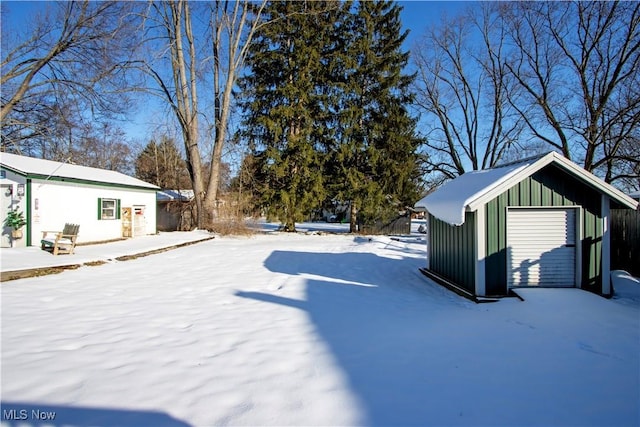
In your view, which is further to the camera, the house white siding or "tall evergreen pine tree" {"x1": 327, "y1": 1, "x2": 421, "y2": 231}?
"tall evergreen pine tree" {"x1": 327, "y1": 1, "x2": 421, "y2": 231}

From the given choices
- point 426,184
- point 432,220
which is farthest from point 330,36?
point 432,220

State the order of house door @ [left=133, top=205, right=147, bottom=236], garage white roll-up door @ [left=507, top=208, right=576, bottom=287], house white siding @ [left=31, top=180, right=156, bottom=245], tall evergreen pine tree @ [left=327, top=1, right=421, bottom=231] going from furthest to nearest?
tall evergreen pine tree @ [left=327, top=1, right=421, bottom=231], house door @ [left=133, top=205, right=147, bottom=236], house white siding @ [left=31, top=180, right=156, bottom=245], garage white roll-up door @ [left=507, top=208, right=576, bottom=287]

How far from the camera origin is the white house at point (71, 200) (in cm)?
1246

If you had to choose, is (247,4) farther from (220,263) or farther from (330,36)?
(220,263)

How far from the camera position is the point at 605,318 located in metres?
5.42

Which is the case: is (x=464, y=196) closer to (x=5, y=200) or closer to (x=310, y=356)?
(x=310, y=356)

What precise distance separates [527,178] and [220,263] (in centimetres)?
851

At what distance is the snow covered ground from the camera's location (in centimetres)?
284

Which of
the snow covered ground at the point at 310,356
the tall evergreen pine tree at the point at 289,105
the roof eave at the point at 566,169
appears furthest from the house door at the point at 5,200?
the roof eave at the point at 566,169

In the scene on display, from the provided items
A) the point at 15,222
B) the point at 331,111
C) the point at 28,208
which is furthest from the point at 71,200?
the point at 331,111

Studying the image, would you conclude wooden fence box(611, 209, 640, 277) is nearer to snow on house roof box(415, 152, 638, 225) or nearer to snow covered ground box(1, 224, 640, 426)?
snow covered ground box(1, 224, 640, 426)

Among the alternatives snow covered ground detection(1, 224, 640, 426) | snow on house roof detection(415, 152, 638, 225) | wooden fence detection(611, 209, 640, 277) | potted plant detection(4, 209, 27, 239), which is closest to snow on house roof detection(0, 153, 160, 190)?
potted plant detection(4, 209, 27, 239)

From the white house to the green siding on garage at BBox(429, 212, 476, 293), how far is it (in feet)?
44.9

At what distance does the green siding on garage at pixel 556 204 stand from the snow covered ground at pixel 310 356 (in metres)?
0.79
